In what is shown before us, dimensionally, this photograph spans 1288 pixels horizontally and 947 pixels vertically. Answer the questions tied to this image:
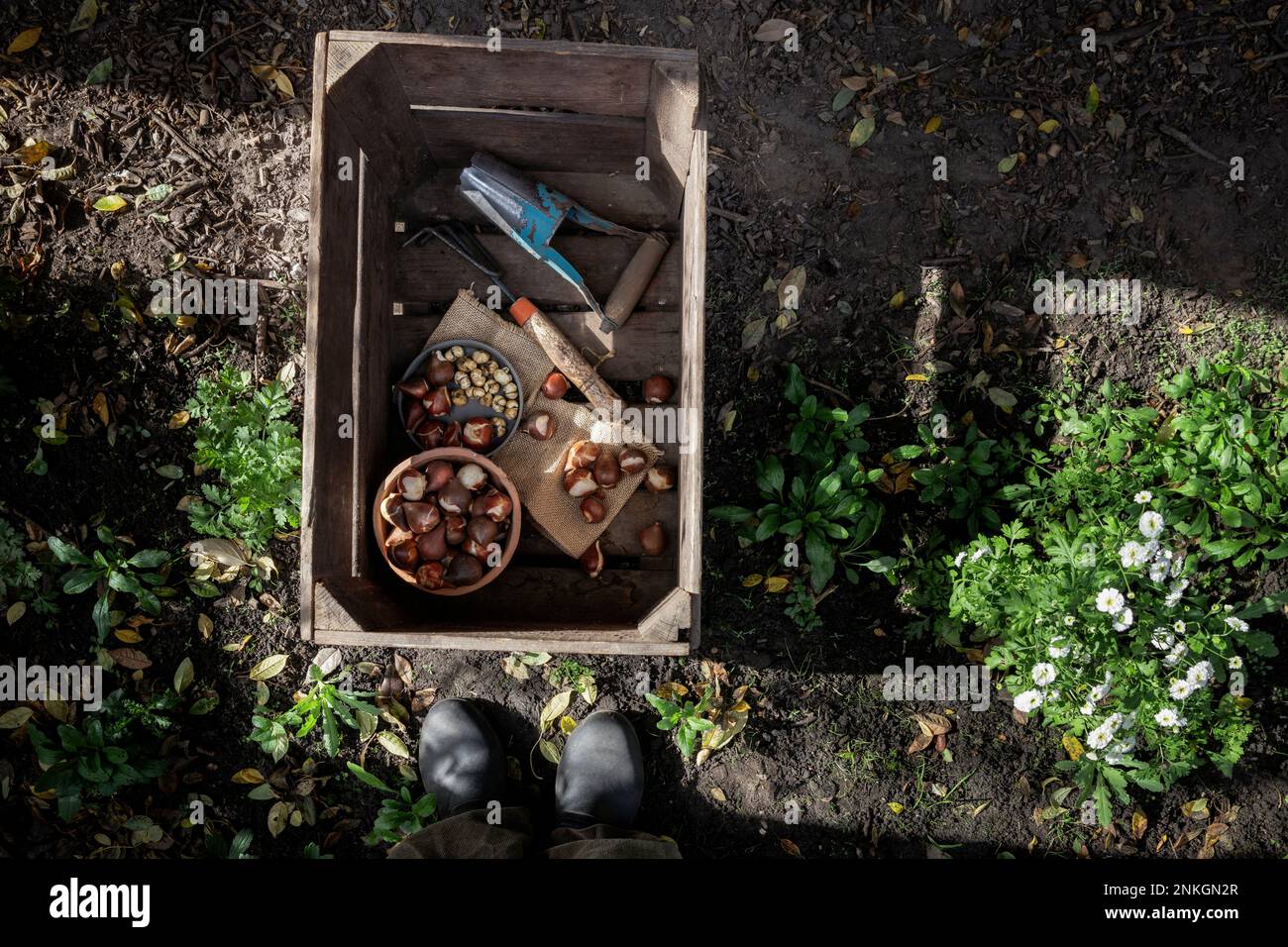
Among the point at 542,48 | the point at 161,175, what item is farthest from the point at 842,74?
the point at 161,175

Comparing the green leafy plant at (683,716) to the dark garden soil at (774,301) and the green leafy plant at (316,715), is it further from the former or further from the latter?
the green leafy plant at (316,715)

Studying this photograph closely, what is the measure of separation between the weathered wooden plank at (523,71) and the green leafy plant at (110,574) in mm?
1908

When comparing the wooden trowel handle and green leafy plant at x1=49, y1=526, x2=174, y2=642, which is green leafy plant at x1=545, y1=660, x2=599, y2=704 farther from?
green leafy plant at x1=49, y1=526, x2=174, y2=642

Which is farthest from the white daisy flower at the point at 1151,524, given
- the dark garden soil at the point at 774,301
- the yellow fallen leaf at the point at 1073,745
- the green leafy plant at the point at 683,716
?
the green leafy plant at the point at 683,716

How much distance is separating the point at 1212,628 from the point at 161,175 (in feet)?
13.0

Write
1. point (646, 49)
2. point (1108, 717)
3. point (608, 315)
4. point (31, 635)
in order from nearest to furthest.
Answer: point (646, 49), point (1108, 717), point (608, 315), point (31, 635)

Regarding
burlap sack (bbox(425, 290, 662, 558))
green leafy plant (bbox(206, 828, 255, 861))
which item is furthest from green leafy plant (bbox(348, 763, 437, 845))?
burlap sack (bbox(425, 290, 662, 558))

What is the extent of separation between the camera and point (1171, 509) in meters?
2.80

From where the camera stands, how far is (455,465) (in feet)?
8.21

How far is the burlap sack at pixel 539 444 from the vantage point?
268cm

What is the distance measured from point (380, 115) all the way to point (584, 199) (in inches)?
27.4

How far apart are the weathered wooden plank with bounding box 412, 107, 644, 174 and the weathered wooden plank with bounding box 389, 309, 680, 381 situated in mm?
503

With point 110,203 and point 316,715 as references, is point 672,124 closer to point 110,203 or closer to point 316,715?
point 110,203

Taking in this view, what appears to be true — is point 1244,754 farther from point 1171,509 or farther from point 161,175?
point 161,175
